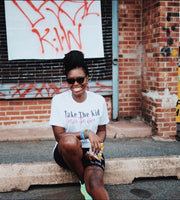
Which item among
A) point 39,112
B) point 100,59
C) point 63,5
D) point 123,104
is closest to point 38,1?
point 63,5

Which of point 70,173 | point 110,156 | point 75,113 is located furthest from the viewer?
point 110,156

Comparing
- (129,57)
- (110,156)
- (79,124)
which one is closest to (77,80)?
(79,124)

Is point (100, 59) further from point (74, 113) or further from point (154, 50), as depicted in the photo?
point (74, 113)

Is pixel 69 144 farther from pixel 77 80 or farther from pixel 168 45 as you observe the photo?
pixel 168 45

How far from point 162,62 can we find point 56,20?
197 centimetres

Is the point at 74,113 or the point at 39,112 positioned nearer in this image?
the point at 74,113

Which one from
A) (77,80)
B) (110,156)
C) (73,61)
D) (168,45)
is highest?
(168,45)

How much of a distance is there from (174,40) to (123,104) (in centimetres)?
147

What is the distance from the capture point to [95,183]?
2.37m

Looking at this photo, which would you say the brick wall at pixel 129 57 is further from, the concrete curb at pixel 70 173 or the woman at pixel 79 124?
the woman at pixel 79 124

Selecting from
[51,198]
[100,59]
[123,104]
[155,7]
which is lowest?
[51,198]

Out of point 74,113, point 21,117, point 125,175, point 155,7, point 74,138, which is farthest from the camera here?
point 21,117

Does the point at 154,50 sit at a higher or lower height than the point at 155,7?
lower

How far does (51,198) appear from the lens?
111 inches
